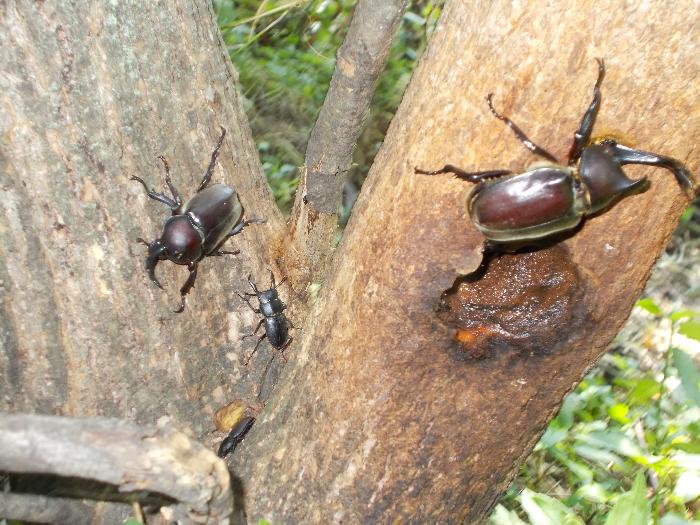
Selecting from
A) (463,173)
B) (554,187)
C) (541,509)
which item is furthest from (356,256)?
(541,509)

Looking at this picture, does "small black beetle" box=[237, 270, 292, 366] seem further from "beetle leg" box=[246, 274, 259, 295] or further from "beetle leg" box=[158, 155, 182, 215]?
"beetle leg" box=[158, 155, 182, 215]

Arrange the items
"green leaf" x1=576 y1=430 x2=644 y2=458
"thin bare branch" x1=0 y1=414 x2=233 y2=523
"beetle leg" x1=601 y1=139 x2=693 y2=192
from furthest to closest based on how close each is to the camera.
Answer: "green leaf" x1=576 y1=430 x2=644 y2=458 → "beetle leg" x1=601 y1=139 x2=693 y2=192 → "thin bare branch" x1=0 y1=414 x2=233 y2=523

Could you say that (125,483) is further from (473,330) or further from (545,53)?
(545,53)

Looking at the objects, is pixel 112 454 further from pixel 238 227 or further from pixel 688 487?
→ pixel 688 487

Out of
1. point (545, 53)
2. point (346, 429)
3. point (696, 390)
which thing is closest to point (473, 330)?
point (346, 429)

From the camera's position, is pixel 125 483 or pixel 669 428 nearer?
pixel 125 483

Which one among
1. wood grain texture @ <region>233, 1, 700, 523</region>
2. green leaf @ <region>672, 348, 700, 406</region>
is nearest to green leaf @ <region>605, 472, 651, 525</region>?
wood grain texture @ <region>233, 1, 700, 523</region>
